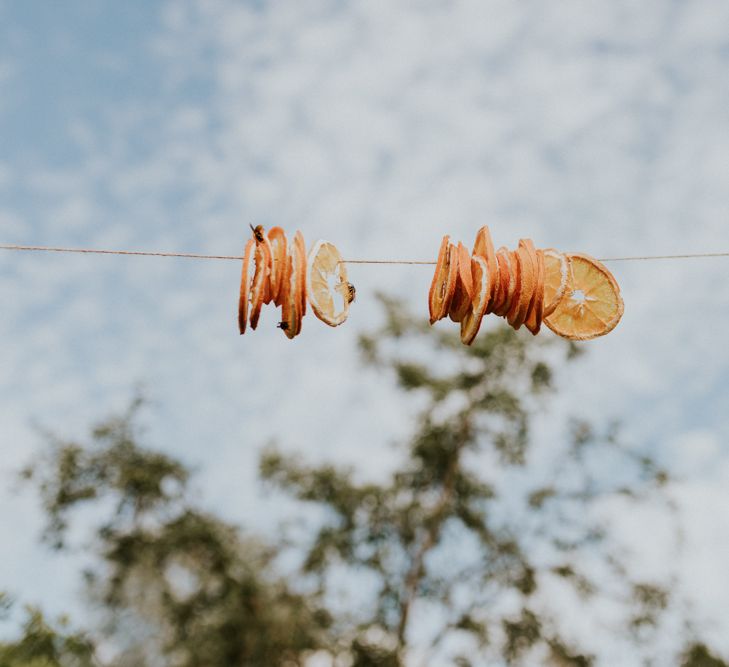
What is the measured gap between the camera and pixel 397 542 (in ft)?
40.9

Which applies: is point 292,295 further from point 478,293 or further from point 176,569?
point 176,569

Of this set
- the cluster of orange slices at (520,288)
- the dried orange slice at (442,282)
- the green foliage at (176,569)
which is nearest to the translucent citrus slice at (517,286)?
the cluster of orange slices at (520,288)

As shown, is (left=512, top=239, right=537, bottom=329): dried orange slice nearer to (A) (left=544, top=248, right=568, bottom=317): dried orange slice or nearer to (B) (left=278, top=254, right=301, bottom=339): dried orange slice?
(A) (left=544, top=248, right=568, bottom=317): dried orange slice

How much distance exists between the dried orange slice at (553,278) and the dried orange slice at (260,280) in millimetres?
1338

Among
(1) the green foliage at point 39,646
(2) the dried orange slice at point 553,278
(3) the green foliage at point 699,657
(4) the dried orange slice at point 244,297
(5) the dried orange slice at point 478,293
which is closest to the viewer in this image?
(4) the dried orange slice at point 244,297

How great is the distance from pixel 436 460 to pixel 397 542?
64.3 inches

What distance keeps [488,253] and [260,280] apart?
3.55ft

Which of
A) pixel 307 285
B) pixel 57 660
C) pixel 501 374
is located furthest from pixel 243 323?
pixel 501 374

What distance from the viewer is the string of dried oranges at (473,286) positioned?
10.4ft

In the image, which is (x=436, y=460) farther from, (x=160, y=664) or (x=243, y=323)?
(x=243, y=323)

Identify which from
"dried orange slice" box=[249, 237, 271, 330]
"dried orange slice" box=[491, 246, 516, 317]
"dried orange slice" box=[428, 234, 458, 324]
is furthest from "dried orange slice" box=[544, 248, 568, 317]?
"dried orange slice" box=[249, 237, 271, 330]

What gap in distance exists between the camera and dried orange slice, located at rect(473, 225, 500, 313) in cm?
327

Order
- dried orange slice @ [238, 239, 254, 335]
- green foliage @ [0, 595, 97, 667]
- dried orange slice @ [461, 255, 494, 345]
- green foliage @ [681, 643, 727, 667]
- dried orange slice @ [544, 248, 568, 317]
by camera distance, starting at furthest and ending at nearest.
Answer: green foliage @ [681, 643, 727, 667], green foliage @ [0, 595, 97, 667], dried orange slice @ [544, 248, 568, 317], dried orange slice @ [461, 255, 494, 345], dried orange slice @ [238, 239, 254, 335]

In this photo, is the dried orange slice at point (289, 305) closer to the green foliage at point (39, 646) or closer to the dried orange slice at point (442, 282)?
the dried orange slice at point (442, 282)
